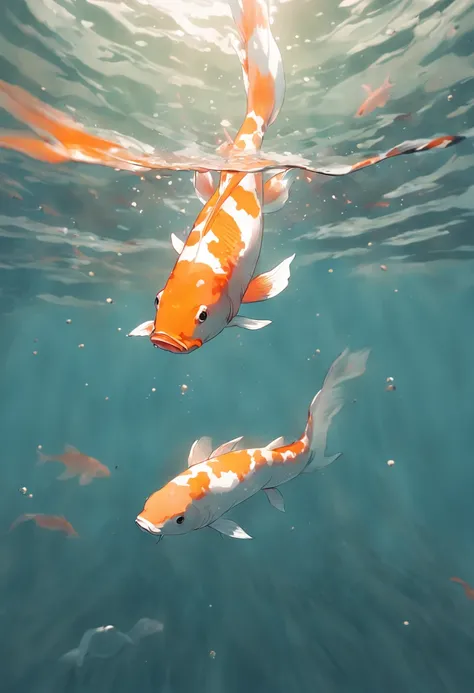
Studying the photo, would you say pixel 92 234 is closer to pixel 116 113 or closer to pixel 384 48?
pixel 116 113

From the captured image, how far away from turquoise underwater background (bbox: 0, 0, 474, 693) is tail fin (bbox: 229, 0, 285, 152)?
7.31ft

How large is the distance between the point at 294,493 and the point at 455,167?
→ 1700cm

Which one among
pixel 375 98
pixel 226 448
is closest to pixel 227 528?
pixel 226 448

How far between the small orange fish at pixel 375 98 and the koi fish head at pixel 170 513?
28.1 ft

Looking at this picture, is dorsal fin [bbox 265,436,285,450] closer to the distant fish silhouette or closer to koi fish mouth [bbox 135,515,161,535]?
koi fish mouth [bbox 135,515,161,535]

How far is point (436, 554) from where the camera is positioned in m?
16.4

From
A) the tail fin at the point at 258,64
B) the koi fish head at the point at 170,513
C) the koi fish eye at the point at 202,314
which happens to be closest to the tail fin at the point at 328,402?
the koi fish head at the point at 170,513

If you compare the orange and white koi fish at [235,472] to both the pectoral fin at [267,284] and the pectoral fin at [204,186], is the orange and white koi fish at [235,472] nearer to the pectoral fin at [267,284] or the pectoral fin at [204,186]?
the pectoral fin at [267,284]

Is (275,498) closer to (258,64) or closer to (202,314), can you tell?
(202,314)

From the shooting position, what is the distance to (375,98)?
30.5 ft

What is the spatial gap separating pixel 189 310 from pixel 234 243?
1.76ft

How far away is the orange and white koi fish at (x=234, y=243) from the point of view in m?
2.18


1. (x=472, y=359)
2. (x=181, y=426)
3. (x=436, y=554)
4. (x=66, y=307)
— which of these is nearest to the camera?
(x=436, y=554)

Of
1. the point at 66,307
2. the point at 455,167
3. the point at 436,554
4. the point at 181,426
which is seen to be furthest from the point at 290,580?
the point at 181,426
